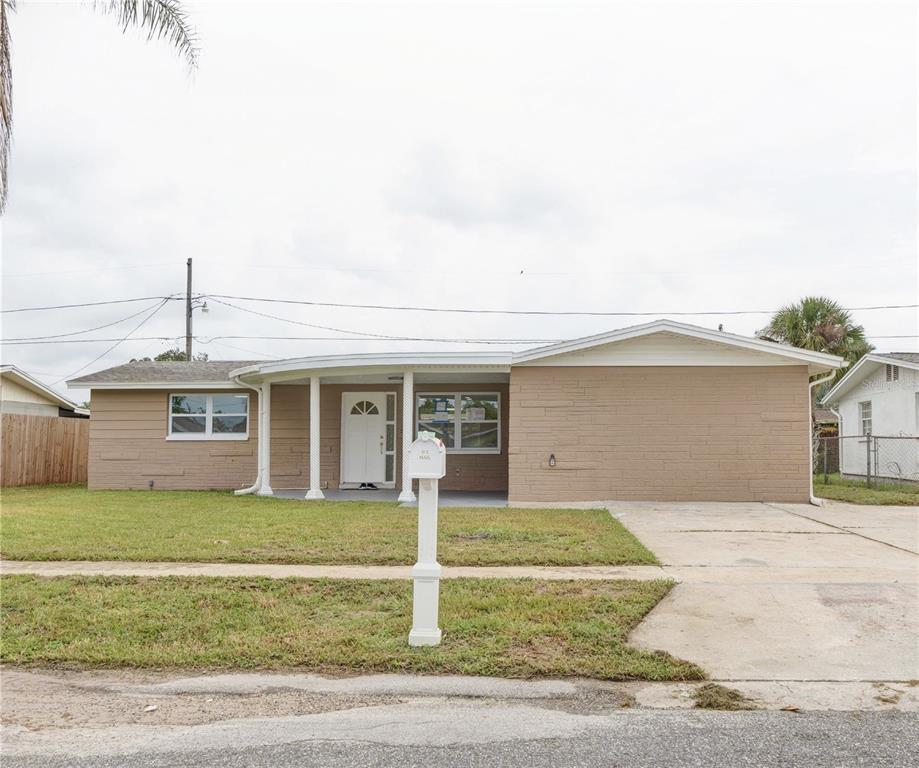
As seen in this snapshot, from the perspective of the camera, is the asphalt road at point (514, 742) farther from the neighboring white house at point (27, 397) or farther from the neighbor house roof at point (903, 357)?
the neighboring white house at point (27, 397)

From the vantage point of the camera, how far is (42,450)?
72.9 ft

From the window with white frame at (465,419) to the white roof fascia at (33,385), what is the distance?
1496cm

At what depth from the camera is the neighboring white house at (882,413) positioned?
20.6 meters

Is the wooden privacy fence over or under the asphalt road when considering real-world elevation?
over

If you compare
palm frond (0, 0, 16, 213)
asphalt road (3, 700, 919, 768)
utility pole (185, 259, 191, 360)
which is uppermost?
utility pole (185, 259, 191, 360)

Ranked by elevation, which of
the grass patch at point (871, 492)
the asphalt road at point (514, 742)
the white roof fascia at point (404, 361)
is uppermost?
the white roof fascia at point (404, 361)

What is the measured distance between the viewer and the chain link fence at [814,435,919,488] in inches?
794

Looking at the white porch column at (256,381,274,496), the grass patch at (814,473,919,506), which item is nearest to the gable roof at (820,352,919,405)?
the grass patch at (814,473,919,506)

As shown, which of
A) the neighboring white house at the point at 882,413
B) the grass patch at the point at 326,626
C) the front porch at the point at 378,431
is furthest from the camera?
the neighboring white house at the point at 882,413

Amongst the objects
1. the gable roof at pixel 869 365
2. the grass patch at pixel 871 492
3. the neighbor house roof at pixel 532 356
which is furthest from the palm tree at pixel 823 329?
the neighbor house roof at pixel 532 356

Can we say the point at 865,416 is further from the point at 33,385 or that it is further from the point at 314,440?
the point at 33,385

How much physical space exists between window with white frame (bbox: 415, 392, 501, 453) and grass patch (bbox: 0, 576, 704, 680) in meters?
10.6

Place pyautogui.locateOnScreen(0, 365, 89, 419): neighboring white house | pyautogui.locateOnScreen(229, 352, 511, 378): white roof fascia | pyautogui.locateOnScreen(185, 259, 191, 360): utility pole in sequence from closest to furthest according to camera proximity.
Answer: pyautogui.locateOnScreen(229, 352, 511, 378): white roof fascia, pyautogui.locateOnScreen(0, 365, 89, 419): neighboring white house, pyautogui.locateOnScreen(185, 259, 191, 360): utility pole

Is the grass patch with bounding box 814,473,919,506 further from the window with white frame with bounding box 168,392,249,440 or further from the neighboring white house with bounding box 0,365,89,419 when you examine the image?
the neighboring white house with bounding box 0,365,89,419
